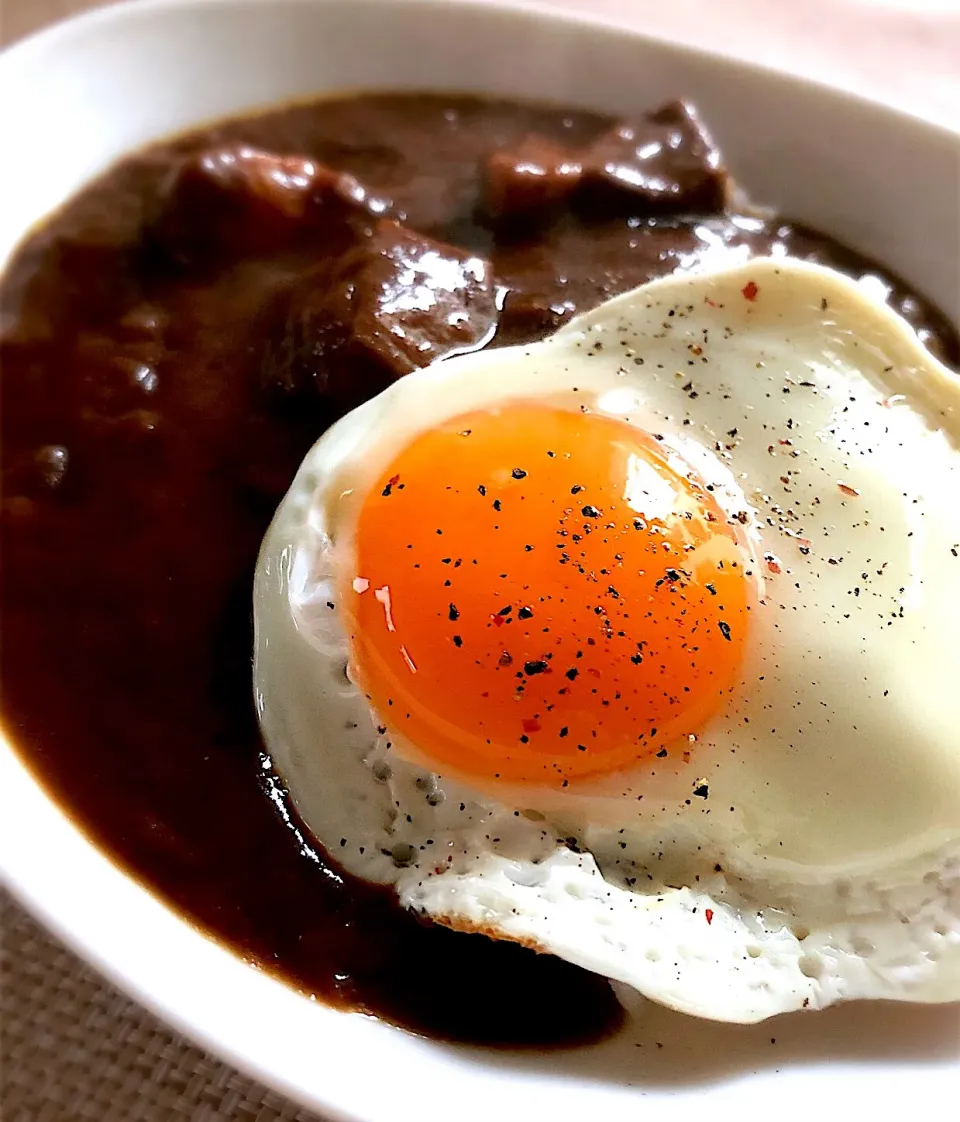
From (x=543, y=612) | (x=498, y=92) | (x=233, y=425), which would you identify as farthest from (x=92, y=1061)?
(x=498, y=92)

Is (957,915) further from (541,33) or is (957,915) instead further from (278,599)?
(541,33)

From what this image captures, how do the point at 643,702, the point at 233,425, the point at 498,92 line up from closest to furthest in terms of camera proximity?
the point at 643,702
the point at 233,425
the point at 498,92

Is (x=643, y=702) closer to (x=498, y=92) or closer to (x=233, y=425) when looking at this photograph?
(x=233, y=425)

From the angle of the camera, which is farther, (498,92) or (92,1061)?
(498,92)

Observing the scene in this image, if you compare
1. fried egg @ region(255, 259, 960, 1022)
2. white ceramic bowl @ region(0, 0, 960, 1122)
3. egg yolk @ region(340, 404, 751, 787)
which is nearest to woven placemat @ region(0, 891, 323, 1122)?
white ceramic bowl @ region(0, 0, 960, 1122)

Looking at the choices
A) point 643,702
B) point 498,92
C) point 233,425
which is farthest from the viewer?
point 498,92

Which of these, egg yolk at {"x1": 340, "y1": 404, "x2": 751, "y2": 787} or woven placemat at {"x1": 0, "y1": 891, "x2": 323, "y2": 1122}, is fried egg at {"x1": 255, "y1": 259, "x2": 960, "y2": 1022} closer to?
egg yolk at {"x1": 340, "y1": 404, "x2": 751, "y2": 787}

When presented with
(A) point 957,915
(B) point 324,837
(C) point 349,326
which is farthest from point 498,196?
(A) point 957,915
